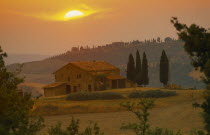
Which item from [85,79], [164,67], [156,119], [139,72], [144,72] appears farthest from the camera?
[139,72]

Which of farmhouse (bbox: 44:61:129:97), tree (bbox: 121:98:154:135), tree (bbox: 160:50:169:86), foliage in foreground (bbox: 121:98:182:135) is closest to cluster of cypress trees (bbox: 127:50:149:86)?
farmhouse (bbox: 44:61:129:97)

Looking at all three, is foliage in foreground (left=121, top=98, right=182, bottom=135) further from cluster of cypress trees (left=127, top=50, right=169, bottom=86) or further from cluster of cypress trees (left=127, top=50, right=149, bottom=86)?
cluster of cypress trees (left=127, top=50, right=149, bottom=86)

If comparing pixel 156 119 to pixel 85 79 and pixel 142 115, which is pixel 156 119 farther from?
pixel 85 79

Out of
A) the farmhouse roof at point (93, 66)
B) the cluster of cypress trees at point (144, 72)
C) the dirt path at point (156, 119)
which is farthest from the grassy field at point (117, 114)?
the farmhouse roof at point (93, 66)

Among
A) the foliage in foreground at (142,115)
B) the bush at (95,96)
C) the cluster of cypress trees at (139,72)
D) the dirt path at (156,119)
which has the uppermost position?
the cluster of cypress trees at (139,72)

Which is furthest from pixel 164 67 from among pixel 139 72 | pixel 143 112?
pixel 143 112

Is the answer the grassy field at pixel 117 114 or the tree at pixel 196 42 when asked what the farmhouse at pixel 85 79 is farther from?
the tree at pixel 196 42

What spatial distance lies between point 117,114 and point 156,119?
541 centimetres

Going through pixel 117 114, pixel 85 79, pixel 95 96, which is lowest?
pixel 117 114

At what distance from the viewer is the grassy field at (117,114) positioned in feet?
109

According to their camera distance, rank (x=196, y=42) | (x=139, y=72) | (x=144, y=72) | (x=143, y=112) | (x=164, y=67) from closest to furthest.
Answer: (x=143, y=112) < (x=196, y=42) < (x=164, y=67) < (x=144, y=72) < (x=139, y=72)

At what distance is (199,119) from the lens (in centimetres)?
3506

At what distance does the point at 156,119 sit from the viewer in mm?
36312

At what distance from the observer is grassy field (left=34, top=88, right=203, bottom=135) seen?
33.2 metres
